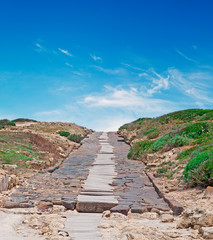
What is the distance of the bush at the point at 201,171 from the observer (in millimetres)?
8531

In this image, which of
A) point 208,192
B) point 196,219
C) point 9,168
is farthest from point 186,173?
point 9,168

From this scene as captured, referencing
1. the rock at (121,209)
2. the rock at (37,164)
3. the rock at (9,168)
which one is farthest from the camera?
the rock at (37,164)

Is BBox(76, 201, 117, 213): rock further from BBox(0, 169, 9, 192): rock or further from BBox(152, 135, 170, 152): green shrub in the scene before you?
BBox(152, 135, 170, 152): green shrub

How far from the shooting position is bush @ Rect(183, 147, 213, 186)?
8531mm

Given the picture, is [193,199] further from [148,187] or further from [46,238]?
[46,238]

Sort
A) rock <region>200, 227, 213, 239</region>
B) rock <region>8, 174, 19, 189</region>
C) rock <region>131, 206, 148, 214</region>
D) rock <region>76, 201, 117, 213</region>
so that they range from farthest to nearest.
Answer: rock <region>8, 174, 19, 189</region>
rock <region>76, 201, 117, 213</region>
rock <region>131, 206, 148, 214</region>
rock <region>200, 227, 213, 239</region>

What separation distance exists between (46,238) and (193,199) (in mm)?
4530

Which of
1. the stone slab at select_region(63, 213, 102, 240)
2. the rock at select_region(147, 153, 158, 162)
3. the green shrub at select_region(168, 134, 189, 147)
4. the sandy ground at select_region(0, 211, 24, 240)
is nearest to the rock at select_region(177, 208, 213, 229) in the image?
the stone slab at select_region(63, 213, 102, 240)

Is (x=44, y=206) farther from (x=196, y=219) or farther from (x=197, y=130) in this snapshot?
(x=197, y=130)

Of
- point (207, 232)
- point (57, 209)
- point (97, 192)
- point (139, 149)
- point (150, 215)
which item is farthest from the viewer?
point (139, 149)

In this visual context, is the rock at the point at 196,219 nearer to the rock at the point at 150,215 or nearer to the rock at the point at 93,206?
the rock at the point at 150,215

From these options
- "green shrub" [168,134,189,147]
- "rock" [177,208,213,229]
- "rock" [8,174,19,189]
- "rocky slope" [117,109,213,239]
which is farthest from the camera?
"green shrub" [168,134,189,147]

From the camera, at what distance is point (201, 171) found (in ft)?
28.8

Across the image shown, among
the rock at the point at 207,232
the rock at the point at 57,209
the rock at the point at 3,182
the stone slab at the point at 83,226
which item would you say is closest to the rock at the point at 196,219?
the rock at the point at 207,232
